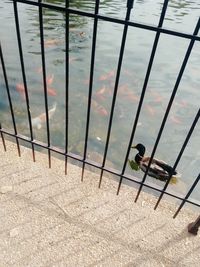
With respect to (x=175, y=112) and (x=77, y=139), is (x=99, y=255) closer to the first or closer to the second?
(x=77, y=139)

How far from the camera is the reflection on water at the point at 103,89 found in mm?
5246

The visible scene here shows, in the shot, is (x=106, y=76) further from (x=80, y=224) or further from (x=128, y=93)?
(x=80, y=224)

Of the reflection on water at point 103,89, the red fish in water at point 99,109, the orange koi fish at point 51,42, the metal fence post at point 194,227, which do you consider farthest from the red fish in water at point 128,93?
the metal fence post at point 194,227

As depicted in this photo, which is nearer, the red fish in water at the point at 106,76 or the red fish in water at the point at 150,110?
the red fish in water at the point at 150,110

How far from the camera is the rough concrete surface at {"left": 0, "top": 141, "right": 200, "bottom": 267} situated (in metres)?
2.23

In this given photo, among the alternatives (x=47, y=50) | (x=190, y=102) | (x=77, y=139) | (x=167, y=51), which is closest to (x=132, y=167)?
(x=77, y=139)

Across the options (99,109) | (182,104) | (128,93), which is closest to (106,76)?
(128,93)

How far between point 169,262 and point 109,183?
1.00 meters

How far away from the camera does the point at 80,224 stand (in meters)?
2.47

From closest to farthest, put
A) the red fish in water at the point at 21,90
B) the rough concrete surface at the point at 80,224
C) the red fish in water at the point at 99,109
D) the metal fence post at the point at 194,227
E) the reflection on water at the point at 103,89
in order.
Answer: the rough concrete surface at the point at 80,224
the metal fence post at the point at 194,227
the reflection on water at the point at 103,89
the red fish in water at the point at 99,109
the red fish in water at the point at 21,90

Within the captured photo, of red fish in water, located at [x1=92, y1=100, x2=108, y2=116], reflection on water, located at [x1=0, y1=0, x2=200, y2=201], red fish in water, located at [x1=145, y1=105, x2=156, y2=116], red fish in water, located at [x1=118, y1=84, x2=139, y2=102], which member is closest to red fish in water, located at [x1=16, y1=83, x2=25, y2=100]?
reflection on water, located at [x1=0, y1=0, x2=200, y2=201]

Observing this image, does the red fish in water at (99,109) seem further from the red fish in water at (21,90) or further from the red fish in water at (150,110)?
the red fish in water at (21,90)

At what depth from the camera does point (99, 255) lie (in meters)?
2.24

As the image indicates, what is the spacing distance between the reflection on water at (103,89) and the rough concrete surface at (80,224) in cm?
182
